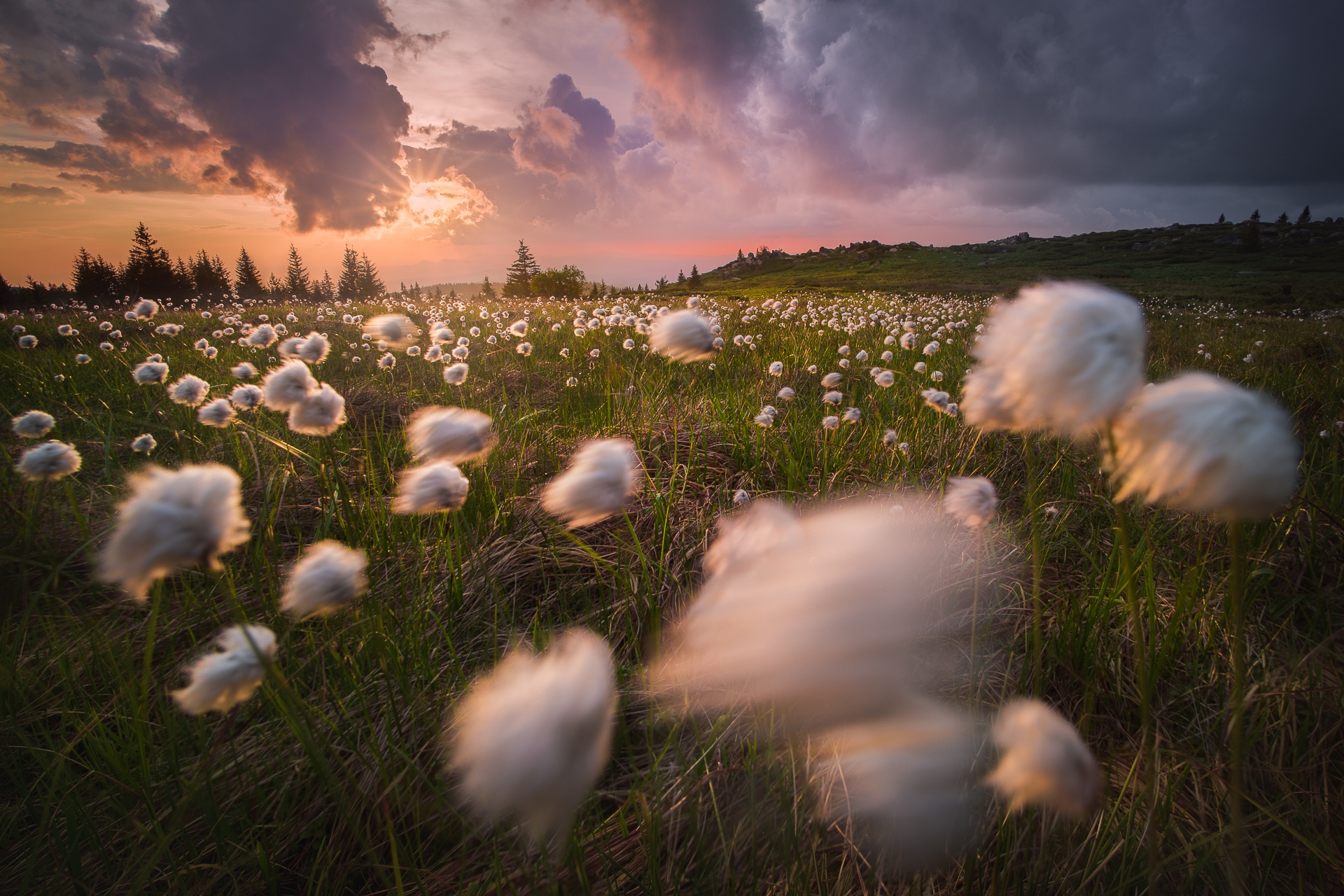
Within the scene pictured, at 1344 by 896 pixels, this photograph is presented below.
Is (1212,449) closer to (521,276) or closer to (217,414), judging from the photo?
(217,414)

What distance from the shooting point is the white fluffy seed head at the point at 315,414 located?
1.79 meters

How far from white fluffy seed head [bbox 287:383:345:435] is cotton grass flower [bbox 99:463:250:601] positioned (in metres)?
0.93

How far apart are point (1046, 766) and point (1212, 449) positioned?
0.51 meters

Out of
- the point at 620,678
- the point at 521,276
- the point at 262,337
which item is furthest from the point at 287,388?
the point at 521,276

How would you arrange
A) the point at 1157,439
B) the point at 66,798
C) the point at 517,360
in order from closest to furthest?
1. the point at 1157,439
2. the point at 66,798
3. the point at 517,360

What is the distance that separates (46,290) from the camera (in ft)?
129

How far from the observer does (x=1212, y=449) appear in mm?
744

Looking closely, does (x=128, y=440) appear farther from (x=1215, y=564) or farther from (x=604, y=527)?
(x=1215, y=564)

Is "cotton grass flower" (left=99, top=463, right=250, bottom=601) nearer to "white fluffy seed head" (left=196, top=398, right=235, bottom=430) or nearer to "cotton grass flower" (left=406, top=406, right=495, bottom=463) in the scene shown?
"cotton grass flower" (left=406, top=406, right=495, bottom=463)

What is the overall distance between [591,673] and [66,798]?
1772mm

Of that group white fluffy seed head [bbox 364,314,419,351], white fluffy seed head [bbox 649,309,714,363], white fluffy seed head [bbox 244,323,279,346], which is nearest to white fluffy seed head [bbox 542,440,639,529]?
white fluffy seed head [bbox 649,309,714,363]

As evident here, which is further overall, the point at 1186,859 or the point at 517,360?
the point at 517,360

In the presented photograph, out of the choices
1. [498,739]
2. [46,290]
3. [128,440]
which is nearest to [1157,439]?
[498,739]

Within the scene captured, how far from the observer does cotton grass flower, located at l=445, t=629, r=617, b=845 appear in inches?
27.2
